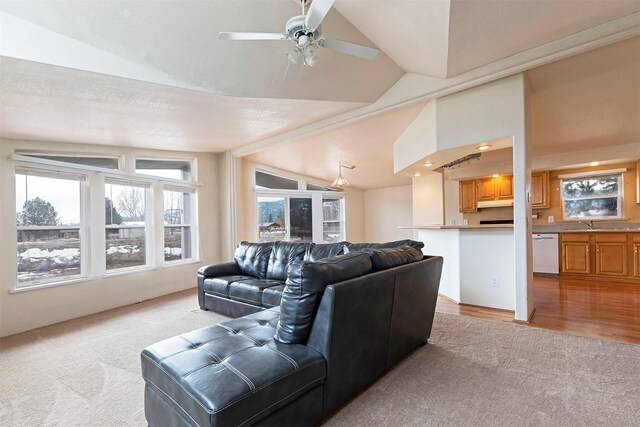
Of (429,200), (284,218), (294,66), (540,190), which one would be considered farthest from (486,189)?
(294,66)

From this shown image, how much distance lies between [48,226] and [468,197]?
7298mm

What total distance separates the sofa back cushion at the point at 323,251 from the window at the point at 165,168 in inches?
121

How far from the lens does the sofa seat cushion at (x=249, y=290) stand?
10.7 feet

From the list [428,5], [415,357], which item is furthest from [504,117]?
[415,357]

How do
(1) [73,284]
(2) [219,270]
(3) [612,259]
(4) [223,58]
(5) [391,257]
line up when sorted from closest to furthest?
1. (5) [391,257]
2. (4) [223,58]
3. (1) [73,284]
4. (2) [219,270]
5. (3) [612,259]

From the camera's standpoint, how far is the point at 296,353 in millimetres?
1587

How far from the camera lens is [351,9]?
2.65m

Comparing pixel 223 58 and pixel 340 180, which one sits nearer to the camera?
pixel 223 58

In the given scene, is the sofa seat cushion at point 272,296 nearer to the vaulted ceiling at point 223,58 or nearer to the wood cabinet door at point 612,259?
the vaulted ceiling at point 223,58

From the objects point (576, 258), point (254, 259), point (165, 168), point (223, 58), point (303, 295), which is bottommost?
point (576, 258)

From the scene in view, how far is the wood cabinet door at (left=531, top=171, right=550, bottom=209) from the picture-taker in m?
5.82

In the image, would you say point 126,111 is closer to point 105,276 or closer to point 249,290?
point 105,276

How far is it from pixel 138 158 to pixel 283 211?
3.16 m

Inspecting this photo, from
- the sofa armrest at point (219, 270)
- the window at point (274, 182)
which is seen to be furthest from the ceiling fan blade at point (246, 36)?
the window at point (274, 182)
